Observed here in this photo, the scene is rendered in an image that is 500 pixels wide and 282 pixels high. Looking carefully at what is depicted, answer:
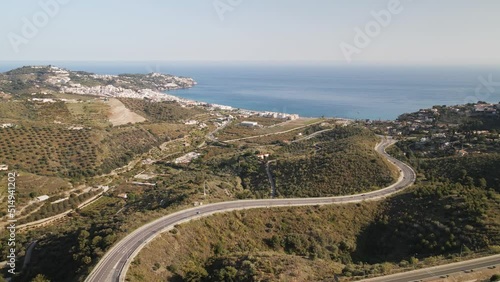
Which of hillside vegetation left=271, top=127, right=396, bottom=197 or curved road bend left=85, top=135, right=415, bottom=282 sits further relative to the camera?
hillside vegetation left=271, top=127, right=396, bottom=197

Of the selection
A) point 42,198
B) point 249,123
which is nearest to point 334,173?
point 42,198

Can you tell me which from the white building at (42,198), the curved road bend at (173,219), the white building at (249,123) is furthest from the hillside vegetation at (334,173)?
the white building at (249,123)

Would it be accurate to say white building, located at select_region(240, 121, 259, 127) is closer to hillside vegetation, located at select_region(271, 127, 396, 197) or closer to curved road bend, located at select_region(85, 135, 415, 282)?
hillside vegetation, located at select_region(271, 127, 396, 197)

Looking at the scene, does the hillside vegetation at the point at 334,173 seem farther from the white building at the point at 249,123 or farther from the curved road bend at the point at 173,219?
the white building at the point at 249,123

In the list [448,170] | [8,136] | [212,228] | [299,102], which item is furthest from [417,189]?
[299,102]

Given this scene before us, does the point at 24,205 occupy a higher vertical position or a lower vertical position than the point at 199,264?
lower

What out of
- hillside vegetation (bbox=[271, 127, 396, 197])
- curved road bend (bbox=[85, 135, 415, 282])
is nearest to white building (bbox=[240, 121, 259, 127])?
hillside vegetation (bbox=[271, 127, 396, 197])

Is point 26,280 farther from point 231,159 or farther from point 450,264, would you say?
point 231,159

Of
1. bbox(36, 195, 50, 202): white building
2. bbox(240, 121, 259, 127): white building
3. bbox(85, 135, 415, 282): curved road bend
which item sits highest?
bbox(85, 135, 415, 282): curved road bend

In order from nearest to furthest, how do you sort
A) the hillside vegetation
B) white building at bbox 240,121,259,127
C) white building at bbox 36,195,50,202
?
the hillside vegetation, white building at bbox 36,195,50,202, white building at bbox 240,121,259,127
